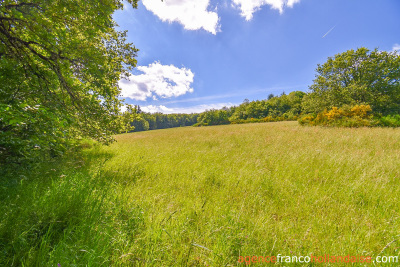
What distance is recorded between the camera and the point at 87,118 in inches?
180

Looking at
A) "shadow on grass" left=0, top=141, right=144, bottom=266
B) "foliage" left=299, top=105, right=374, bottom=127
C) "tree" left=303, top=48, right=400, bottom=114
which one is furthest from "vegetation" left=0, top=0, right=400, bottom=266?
"tree" left=303, top=48, right=400, bottom=114

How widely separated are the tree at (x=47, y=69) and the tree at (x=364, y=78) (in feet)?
92.6

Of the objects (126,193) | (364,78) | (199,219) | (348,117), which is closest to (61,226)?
(126,193)

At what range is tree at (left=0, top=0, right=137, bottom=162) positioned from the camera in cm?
308

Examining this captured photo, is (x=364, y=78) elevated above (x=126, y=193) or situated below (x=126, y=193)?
above

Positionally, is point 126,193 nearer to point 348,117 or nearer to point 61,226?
point 61,226

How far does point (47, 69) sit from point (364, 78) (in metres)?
37.9

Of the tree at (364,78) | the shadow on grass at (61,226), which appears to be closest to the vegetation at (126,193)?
the shadow on grass at (61,226)

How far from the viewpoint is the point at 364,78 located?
21984 millimetres

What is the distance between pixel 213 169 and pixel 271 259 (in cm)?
270

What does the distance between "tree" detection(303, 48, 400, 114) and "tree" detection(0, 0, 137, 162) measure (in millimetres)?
28228

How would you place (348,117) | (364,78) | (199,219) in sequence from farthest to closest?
1. (364,78)
2. (348,117)
3. (199,219)

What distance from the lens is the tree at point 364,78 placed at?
21167mm

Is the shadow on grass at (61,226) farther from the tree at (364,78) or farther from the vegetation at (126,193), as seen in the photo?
the tree at (364,78)
